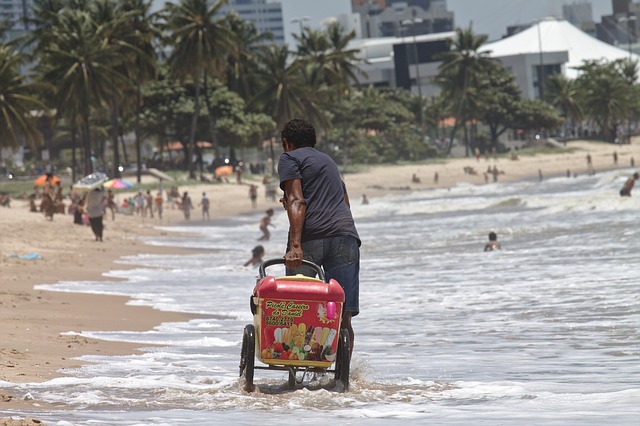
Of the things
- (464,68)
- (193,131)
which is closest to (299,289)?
(193,131)

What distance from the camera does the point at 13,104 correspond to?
2057 inches

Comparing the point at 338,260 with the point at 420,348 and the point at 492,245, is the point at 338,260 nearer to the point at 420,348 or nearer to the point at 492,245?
the point at 420,348

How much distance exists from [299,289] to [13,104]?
48032mm

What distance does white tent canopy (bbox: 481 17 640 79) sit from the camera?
12719 centimetres

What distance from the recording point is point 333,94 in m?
80.2

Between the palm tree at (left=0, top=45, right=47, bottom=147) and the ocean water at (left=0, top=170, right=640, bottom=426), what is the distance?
3038 cm

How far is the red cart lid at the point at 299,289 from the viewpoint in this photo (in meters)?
6.25

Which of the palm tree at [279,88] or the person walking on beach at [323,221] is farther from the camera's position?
the palm tree at [279,88]

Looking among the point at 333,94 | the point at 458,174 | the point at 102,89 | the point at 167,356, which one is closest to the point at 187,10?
the point at 102,89

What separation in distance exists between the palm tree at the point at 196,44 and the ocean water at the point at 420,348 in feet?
144

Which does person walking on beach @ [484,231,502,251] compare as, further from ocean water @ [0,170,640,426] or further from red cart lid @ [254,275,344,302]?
red cart lid @ [254,275,344,302]

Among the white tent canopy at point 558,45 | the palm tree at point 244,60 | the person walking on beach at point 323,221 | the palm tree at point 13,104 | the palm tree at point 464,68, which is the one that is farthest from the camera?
the white tent canopy at point 558,45

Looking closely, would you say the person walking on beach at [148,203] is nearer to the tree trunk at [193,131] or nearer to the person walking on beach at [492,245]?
the tree trunk at [193,131]

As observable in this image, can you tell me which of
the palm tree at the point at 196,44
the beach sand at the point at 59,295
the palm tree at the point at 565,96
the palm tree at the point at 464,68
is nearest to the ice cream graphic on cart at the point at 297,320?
the beach sand at the point at 59,295
